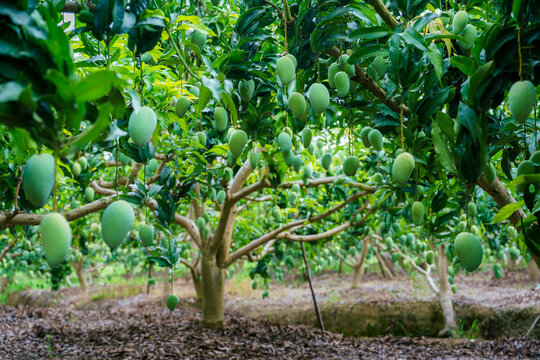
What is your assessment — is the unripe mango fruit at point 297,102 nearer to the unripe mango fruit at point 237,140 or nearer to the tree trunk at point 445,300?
the unripe mango fruit at point 237,140

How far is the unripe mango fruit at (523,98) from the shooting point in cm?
92

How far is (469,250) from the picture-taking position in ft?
3.36

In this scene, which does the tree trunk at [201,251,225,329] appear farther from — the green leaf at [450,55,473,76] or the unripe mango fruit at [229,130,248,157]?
the green leaf at [450,55,473,76]

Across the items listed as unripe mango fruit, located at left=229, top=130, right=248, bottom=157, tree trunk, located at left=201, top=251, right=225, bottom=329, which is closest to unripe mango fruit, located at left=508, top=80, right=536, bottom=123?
A: unripe mango fruit, located at left=229, top=130, right=248, bottom=157

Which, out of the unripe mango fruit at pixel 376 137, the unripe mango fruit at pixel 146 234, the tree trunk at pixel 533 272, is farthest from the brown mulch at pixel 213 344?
the tree trunk at pixel 533 272

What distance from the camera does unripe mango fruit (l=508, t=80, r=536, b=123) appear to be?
3.02 ft

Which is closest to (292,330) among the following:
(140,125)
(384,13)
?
(384,13)

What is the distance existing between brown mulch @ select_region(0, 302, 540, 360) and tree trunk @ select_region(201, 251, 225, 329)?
11 cm

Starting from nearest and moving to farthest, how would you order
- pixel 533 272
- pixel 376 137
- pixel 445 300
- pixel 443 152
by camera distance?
1. pixel 443 152
2. pixel 376 137
3. pixel 445 300
4. pixel 533 272

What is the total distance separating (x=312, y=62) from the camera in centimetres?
139

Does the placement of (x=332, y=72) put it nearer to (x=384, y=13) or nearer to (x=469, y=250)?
(x=384, y=13)

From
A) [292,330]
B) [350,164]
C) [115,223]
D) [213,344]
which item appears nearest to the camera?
[115,223]

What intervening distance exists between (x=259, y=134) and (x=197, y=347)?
2182 mm

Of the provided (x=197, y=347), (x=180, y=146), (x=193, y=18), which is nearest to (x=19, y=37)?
(x=193, y=18)
